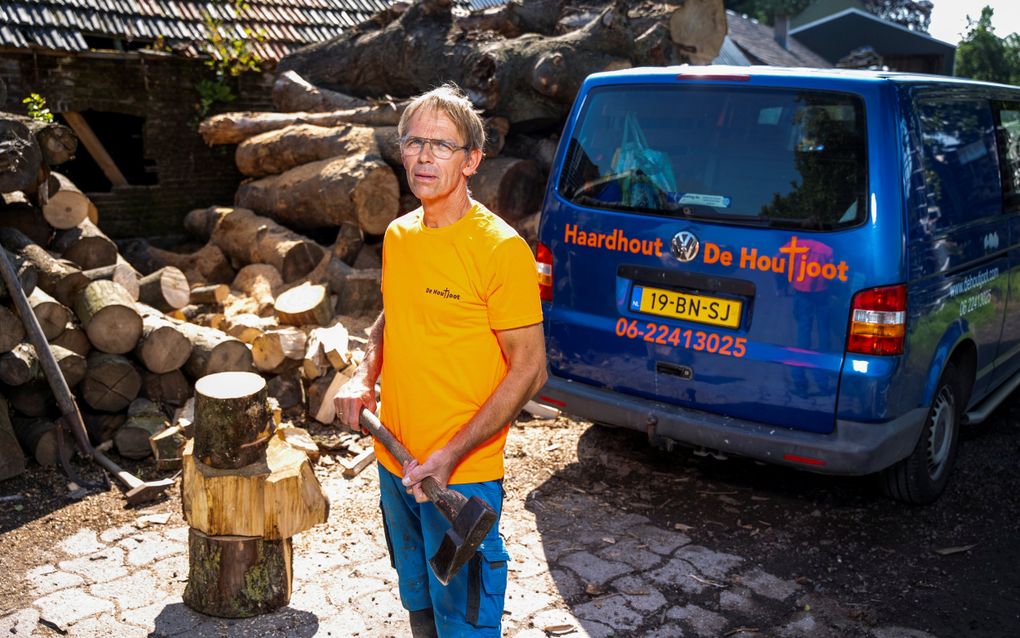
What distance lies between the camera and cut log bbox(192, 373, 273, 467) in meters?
3.88

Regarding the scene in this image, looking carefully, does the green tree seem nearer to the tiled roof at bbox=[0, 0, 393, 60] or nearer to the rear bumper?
the tiled roof at bbox=[0, 0, 393, 60]

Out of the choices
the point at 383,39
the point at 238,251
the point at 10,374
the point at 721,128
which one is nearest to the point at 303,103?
the point at 383,39

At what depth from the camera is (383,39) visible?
32.0ft

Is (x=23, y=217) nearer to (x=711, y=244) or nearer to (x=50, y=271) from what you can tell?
(x=50, y=271)

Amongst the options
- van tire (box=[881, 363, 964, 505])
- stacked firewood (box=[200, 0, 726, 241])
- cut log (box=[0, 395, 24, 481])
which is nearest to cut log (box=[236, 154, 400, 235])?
stacked firewood (box=[200, 0, 726, 241])

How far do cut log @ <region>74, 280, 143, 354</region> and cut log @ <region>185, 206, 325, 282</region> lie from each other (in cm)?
213

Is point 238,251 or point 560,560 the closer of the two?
point 560,560

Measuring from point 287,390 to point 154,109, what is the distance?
518 cm

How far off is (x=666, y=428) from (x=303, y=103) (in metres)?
6.52

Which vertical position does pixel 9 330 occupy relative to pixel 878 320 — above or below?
below

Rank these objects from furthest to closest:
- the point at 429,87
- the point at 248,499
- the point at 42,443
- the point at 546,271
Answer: the point at 429,87 < the point at 42,443 < the point at 546,271 < the point at 248,499

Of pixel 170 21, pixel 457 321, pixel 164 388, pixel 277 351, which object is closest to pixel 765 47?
pixel 170 21

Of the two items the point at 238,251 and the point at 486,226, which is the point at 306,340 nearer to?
the point at 238,251

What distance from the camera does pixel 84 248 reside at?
680 cm
